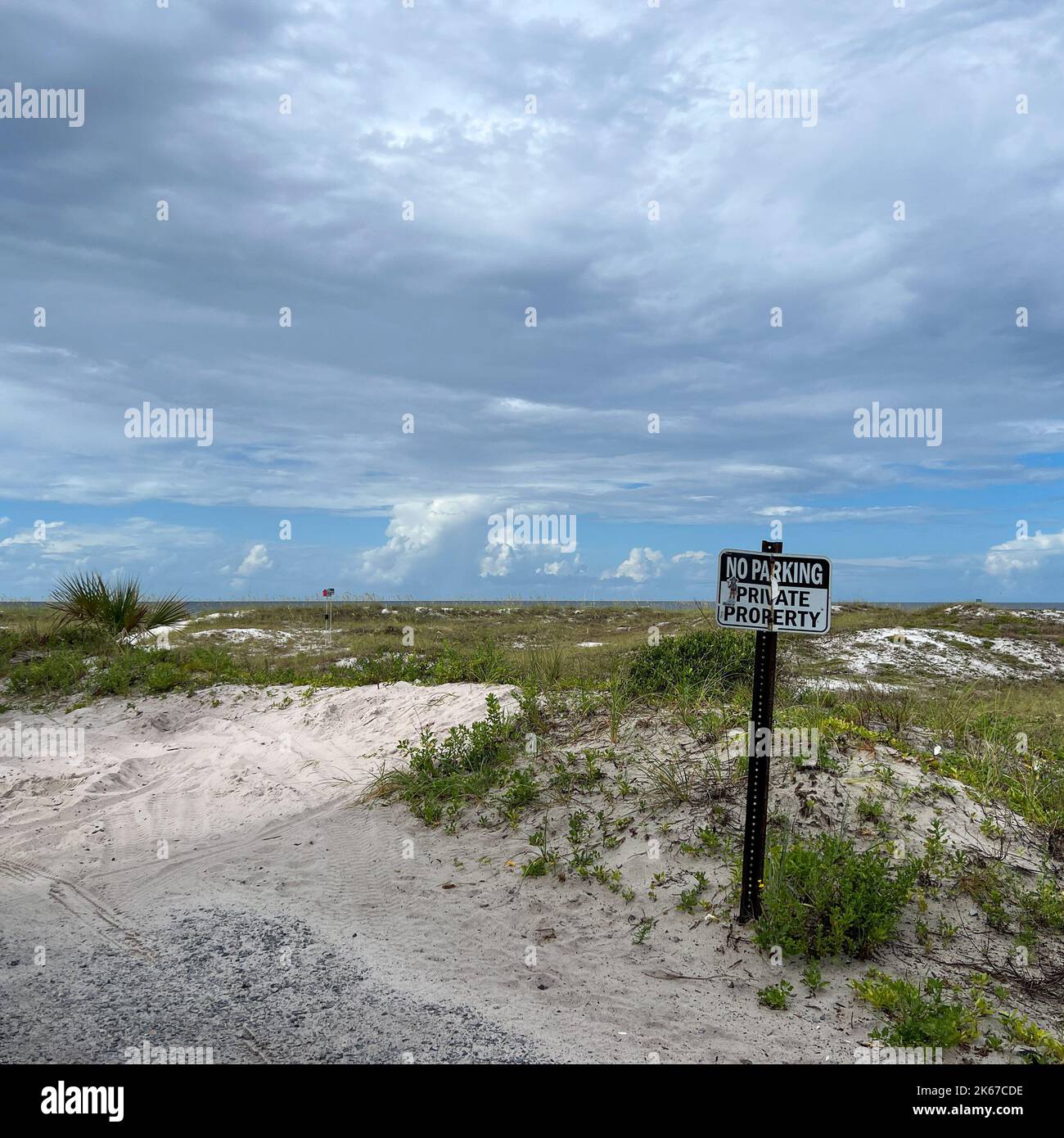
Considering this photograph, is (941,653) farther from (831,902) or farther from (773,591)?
(773,591)

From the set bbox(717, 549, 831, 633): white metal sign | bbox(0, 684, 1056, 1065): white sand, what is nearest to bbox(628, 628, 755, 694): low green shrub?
bbox(0, 684, 1056, 1065): white sand

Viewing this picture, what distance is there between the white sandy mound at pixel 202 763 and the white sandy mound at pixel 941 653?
597 inches

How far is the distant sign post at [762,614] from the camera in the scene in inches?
222

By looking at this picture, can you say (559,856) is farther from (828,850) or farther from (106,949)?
(106,949)

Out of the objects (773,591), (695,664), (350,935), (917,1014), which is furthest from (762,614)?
(695,664)

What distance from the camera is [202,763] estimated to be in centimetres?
1053

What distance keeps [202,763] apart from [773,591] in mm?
8012

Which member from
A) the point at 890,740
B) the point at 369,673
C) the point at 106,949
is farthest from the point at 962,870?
the point at 369,673

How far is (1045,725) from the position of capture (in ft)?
35.9

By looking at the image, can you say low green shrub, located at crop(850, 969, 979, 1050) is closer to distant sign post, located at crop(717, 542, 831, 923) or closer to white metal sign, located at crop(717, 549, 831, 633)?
distant sign post, located at crop(717, 542, 831, 923)

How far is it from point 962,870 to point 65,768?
10.2 m

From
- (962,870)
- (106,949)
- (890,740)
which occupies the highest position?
(890,740)

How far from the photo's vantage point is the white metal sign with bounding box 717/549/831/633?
562 cm

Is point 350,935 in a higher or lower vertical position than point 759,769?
lower
